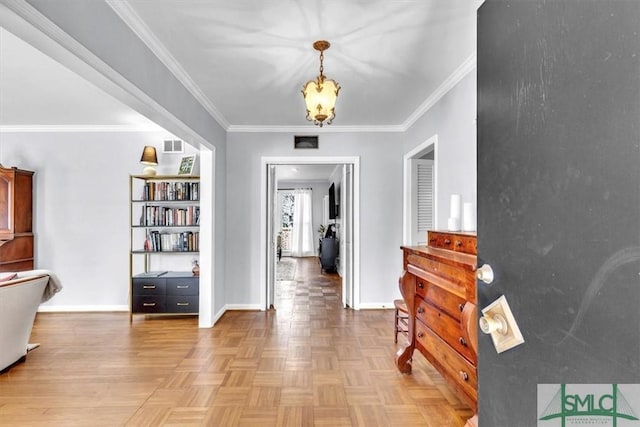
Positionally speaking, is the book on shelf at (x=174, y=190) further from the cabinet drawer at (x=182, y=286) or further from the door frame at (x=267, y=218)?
the cabinet drawer at (x=182, y=286)

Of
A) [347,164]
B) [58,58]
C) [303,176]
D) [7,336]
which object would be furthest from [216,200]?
[303,176]

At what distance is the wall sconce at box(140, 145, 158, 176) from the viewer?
404 centimetres

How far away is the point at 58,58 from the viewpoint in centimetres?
157

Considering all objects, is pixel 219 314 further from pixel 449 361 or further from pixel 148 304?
pixel 449 361

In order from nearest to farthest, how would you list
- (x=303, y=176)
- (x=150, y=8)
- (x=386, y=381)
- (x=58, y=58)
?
(x=58, y=58) < (x=150, y=8) < (x=386, y=381) < (x=303, y=176)

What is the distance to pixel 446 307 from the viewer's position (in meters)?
1.97

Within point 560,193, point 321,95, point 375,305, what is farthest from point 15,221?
point 560,193

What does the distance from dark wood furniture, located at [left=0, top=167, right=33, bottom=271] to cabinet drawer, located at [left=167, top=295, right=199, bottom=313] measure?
75.9 inches

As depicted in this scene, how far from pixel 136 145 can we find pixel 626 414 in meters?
5.03

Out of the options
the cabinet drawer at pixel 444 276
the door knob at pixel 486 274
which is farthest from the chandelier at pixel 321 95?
the door knob at pixel 486 274

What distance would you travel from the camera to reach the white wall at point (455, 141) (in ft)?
8.34

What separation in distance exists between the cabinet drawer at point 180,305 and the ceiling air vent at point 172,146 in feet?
6.33

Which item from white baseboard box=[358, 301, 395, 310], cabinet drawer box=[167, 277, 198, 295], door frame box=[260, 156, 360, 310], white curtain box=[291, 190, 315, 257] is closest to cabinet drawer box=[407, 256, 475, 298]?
door frame box=[260, 156, 360, 310]

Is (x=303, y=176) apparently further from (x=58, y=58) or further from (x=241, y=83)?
(x=58, y=58)
